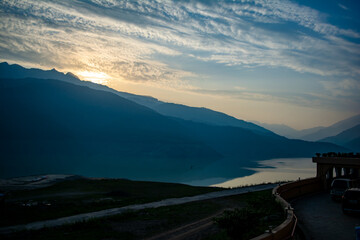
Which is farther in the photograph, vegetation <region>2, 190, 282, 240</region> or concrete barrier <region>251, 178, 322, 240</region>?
vegetation <region>2, 190, 282, 240</region>

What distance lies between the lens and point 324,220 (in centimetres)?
1381

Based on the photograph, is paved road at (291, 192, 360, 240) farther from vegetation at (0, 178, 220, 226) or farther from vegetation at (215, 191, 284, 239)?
vegetation at (0, 178, 220, 226)

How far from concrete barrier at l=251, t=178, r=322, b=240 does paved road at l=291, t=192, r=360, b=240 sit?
0.92 m

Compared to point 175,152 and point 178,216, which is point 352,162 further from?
point 175,152

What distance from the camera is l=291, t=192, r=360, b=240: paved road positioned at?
1127cm

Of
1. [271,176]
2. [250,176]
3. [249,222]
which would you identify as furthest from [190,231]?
[250,176]

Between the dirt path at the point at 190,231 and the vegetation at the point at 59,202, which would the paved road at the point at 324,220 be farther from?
the vegetation at the point at 59,202

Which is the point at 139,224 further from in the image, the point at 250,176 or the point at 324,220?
the point at 250,176

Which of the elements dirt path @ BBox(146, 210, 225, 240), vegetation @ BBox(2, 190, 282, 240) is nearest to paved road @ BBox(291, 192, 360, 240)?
vegetation @ BBox(2, 190, 282, 240)

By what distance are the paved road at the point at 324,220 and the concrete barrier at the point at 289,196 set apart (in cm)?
92

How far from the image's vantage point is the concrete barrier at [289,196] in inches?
336

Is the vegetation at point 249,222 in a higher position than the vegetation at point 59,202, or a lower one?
higher

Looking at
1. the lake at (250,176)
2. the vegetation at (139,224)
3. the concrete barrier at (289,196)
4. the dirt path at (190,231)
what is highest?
the concrete barrier at (289,196)

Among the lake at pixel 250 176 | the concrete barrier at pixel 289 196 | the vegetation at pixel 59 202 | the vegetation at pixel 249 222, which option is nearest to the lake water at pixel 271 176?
the lake at pixel 250 176
